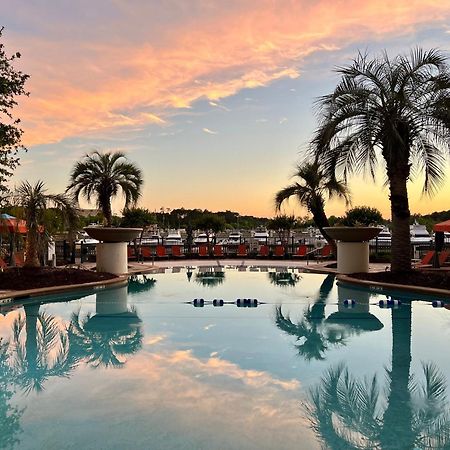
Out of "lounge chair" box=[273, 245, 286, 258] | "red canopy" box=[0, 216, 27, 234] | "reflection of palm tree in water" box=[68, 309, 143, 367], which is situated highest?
"red canopy" box=[0, 216, 27, 234]

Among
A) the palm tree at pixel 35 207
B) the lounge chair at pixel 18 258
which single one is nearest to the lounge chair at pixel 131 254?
the lounge chair at pixel 18 258

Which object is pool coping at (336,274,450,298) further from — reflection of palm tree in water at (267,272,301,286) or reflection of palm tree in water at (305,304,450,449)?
reflection of palm tree in water at (305,304,450,449)

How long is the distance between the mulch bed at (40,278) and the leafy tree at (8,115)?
2462mm

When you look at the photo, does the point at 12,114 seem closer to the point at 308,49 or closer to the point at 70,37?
the point at 70,37

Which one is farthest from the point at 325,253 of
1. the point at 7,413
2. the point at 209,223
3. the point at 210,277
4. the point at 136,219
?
the point at 7,413

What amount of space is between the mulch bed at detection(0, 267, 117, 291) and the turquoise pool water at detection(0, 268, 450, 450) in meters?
1.75

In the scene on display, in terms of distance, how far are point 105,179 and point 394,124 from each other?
13072 millimetres

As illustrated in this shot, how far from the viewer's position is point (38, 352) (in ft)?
23.0

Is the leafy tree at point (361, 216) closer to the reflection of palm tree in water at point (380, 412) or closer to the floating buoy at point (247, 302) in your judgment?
the floating buoy at point (247, 302)

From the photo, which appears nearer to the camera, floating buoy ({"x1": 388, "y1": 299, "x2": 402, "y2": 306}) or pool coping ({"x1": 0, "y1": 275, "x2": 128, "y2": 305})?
floating buoy ({"x1": 388, "y1": 299, "x2": 402, "y2": 306})

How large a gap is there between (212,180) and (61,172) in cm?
1235

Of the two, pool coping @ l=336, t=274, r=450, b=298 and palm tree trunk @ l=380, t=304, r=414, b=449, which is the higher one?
pool coping @ l=336, t=274, r=450, b=298

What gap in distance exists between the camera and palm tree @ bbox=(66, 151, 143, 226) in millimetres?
20547

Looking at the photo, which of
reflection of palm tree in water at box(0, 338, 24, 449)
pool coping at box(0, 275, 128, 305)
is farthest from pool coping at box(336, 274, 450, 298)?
reflection of palm tree in water at box(0, 338, 24, 449)
